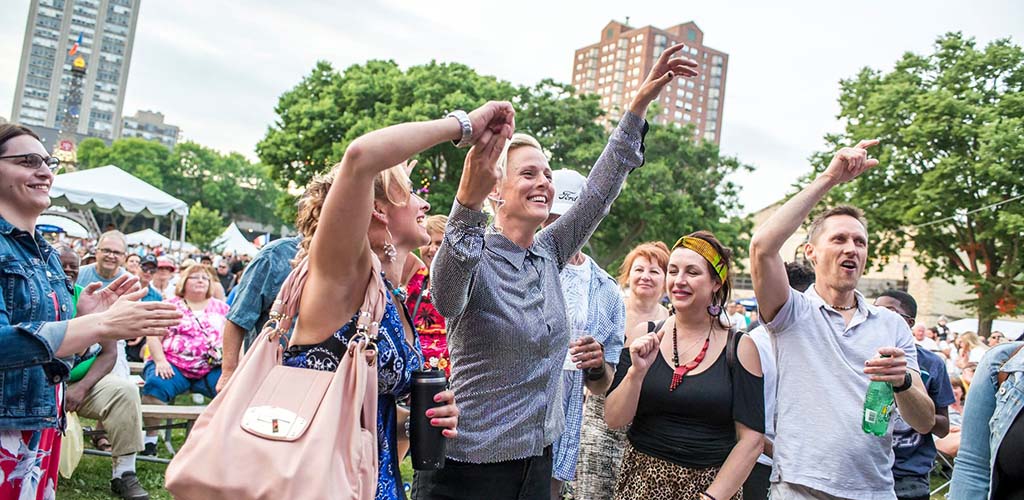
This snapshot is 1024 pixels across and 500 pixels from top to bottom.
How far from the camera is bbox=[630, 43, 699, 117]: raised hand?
2.99 metres

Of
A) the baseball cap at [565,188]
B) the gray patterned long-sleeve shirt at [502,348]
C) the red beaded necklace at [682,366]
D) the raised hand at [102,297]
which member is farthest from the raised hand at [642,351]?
the raised hand at [102,297]

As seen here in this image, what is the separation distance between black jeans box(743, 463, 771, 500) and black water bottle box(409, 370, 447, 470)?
275 centimetres

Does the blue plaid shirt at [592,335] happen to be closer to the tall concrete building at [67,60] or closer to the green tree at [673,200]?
the green tree at [673,200]

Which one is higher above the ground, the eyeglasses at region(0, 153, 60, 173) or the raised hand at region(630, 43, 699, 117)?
the raised hand at region(630, 43, 699, 117)

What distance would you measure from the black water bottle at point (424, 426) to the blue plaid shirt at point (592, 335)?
6.92 ft

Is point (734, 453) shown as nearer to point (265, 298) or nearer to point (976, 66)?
point (265, 298)

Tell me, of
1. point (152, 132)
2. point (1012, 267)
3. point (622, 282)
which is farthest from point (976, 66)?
point (152, 132)

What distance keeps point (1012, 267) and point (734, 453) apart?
96.3 ft

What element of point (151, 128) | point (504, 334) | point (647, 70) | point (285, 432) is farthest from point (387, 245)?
point (151, 128)

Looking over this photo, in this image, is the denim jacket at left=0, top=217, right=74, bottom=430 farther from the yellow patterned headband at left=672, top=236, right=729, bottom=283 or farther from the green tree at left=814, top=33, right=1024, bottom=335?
the green tree at left=814, top=33, right=1024, bottom=335

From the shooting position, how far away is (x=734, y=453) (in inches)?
121

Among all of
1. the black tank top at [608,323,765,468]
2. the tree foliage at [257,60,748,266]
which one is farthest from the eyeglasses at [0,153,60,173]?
the tree foliage at [257,60,748,266]

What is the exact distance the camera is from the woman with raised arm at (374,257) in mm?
1869

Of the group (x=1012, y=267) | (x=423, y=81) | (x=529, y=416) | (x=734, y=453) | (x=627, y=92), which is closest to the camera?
(x=529, y=416)
